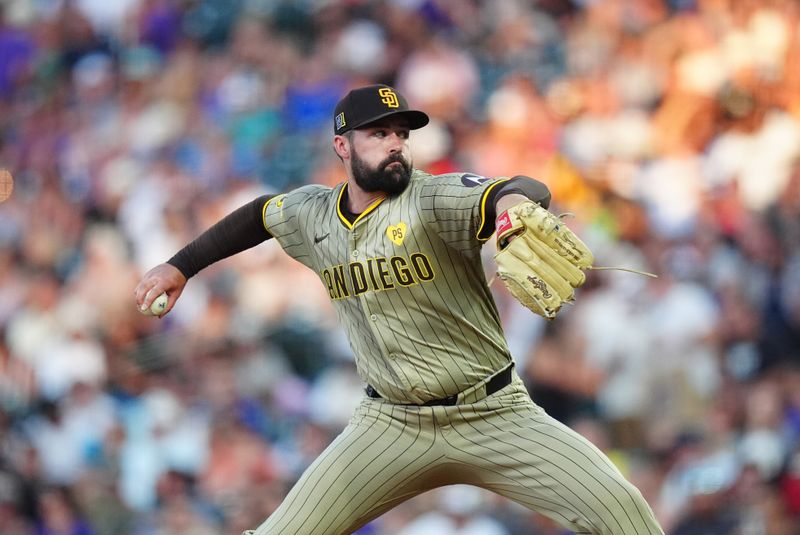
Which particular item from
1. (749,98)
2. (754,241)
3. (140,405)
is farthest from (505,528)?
(749,98)

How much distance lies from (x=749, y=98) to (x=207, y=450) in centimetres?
445

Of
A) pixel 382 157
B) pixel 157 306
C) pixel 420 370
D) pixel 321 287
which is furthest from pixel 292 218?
pixel 321 287

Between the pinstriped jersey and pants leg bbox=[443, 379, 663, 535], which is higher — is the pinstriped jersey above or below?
above

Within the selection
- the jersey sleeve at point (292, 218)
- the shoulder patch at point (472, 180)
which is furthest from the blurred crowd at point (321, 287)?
the shoulder patch at point (472, 180)

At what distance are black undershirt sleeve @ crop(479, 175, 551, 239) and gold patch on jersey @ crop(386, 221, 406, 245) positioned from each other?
0.35 m

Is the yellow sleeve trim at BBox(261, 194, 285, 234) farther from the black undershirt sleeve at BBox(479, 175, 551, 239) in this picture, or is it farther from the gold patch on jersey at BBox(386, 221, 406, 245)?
the black undershirt sleeve at BBox(479, 175, 551, 239)

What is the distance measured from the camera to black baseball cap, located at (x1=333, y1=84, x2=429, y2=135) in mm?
4598

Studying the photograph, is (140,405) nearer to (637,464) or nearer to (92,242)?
(92,242)

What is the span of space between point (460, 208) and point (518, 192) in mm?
319

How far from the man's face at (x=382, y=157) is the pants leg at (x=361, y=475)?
82cm

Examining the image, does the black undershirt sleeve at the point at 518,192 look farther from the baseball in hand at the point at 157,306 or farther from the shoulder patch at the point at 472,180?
the baseball in hand at the point at 157,306

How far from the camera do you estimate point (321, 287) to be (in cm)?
892

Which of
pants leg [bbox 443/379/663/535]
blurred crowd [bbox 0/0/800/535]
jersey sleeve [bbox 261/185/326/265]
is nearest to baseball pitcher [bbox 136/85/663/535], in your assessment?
pants leg [bbox 443/379/663/535]

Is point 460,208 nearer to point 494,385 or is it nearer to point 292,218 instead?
point 494,385
